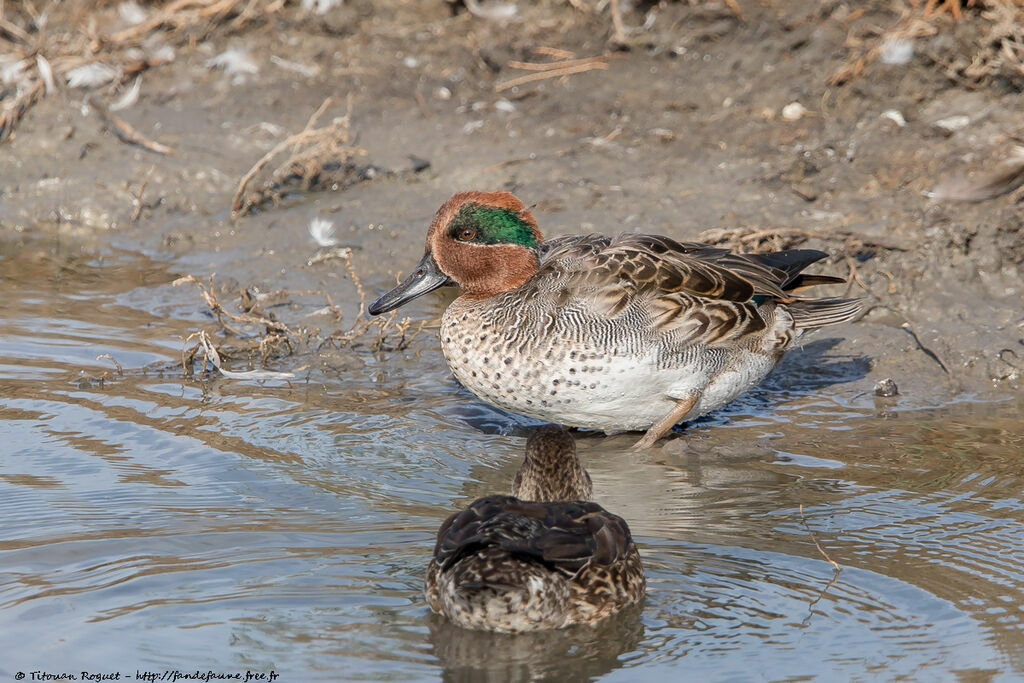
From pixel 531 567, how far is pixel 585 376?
1.62 metres

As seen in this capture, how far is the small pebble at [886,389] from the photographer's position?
250 inches

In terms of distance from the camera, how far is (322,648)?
3.88 meters

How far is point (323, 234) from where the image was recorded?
8242mm

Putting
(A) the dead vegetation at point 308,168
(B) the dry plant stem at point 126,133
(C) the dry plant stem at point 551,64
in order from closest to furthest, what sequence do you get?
(A) the dead vegetation at point 308,168
(B) the dry plant stem at point 126,133
(C) the dry plant stem at point 551,64

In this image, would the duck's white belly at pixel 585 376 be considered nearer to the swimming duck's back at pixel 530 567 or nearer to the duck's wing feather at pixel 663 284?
the duck's wing feather at pixel 663 284

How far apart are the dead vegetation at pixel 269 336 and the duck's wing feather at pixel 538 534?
9.10 ft

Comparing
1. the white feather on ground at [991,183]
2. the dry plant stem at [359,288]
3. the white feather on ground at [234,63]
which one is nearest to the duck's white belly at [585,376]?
the dry plant stem at [359,288]

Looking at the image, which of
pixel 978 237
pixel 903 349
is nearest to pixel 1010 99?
pixel 978 237

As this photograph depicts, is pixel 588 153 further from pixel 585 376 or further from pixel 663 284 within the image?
pixel 585 376

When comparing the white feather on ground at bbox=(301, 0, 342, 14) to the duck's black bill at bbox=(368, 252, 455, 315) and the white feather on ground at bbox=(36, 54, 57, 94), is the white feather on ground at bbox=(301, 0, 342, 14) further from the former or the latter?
the duck's black bill at bbox=(368, 252, 455, 315)

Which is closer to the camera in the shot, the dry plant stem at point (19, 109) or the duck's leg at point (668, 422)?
the duck's leg at point (668, 422)

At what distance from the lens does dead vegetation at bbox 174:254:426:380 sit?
21.7ft

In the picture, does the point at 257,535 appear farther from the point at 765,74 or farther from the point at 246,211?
the point at 765,74

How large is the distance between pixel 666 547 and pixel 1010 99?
4625 millimetres
